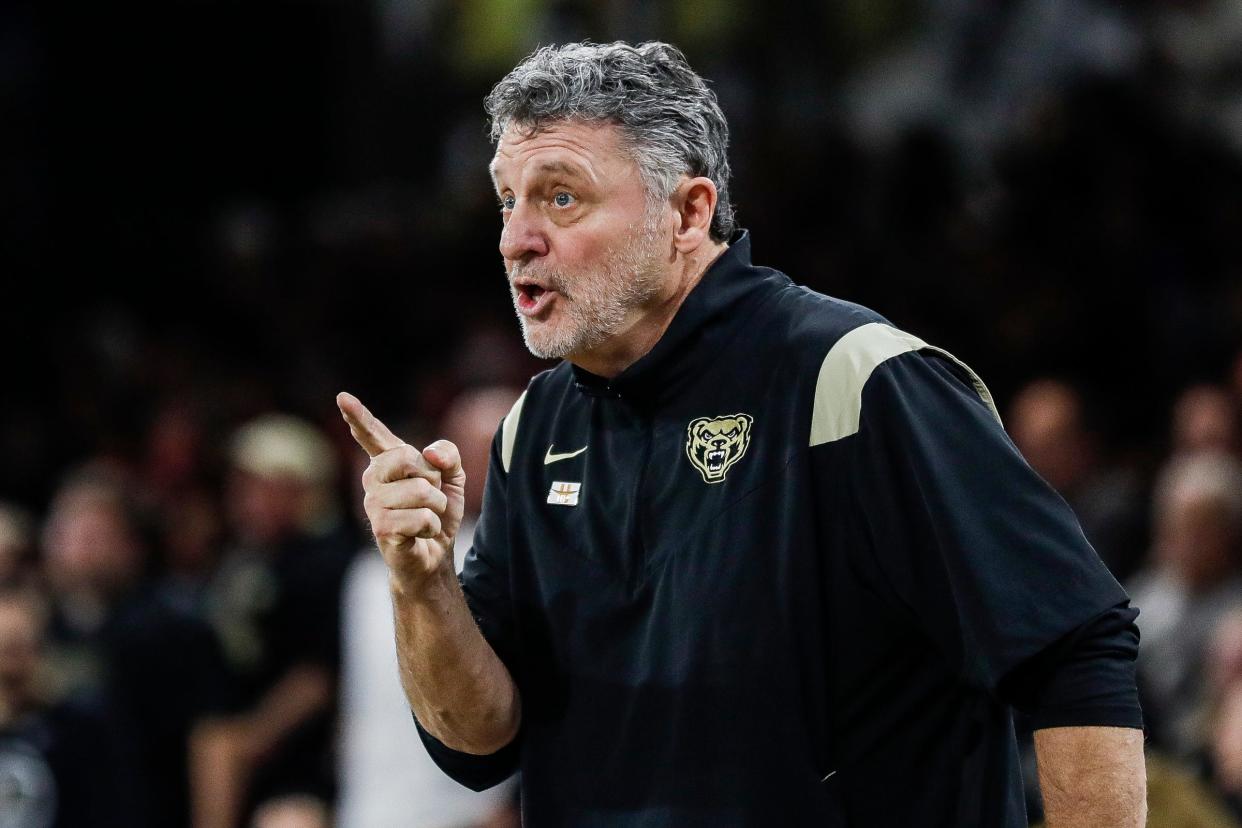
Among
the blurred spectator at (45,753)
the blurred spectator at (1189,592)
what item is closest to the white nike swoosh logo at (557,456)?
the blurred spectator at (1189,592)

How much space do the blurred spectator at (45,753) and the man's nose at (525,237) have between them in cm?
393

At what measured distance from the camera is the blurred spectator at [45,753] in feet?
20.4

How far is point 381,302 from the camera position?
11.0 metres

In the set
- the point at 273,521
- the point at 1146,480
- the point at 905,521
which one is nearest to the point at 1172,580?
the point at 1146,480

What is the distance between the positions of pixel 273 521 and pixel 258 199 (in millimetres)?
6104

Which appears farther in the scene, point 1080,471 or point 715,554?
point 1080,471

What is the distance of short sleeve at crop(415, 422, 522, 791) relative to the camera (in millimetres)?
2924

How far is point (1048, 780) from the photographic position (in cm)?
238

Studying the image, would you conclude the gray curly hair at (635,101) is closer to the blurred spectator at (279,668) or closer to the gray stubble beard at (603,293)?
the gray stubble beard at (603,293)

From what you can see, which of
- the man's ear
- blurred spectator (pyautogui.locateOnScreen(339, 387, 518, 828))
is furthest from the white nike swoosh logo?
blurred spectator (pyautogui.locateOnScreen(339, 387, 518, 828))

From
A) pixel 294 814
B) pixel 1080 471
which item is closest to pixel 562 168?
pixel 294 814

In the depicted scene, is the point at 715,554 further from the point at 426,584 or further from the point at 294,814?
the point at 294,814

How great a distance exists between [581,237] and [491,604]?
Result: 2.00 feet

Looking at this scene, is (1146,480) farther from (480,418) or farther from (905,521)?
(905,521)
